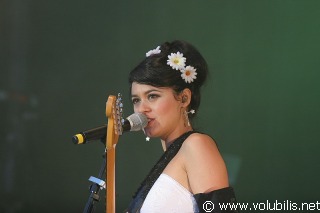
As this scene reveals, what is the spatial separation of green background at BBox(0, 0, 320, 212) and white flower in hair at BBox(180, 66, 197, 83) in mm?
1222

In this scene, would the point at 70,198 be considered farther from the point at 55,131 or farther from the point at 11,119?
the point at 11,119

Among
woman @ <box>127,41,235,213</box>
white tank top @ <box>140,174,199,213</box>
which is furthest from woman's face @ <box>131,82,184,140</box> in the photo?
white tank top @ <box>140,174,199,213</box>

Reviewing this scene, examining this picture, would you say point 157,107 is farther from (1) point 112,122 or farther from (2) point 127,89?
(2) point 127,89

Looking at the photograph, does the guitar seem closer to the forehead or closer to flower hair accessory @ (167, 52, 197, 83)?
the forehead

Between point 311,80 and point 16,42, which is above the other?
point 16,42

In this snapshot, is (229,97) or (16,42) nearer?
(229,97)

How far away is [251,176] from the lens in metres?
3.08

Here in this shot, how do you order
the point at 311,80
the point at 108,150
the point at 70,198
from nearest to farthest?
the point at 108,150 → the point at 311,80 → the point at 70,198

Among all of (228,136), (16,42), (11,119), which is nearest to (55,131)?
(11,119)

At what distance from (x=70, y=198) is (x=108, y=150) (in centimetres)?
203

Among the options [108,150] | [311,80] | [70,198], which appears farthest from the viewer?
[70,198]

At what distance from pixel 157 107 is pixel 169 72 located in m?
0.15

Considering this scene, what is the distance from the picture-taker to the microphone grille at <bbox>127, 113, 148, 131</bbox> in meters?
1.49

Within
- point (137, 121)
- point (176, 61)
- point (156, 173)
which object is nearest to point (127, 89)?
point (176, 61)
